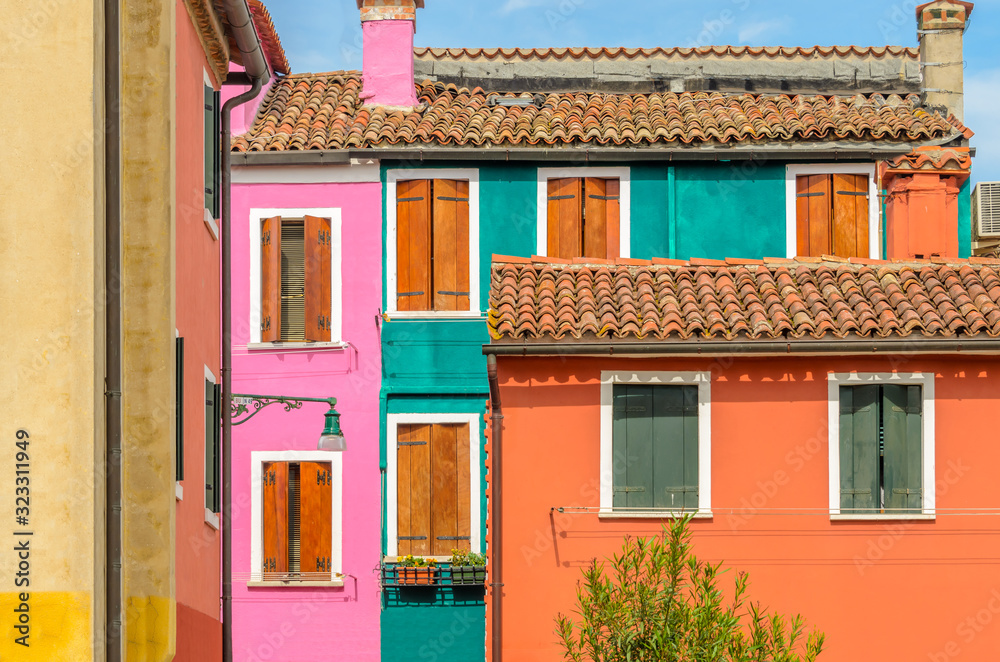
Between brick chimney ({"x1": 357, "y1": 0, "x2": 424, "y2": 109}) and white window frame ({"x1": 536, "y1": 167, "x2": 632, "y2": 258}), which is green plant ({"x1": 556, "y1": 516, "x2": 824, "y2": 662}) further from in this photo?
brick chimney ({"x1": 357, "y1": 0, "x2": 424, "y2": 109})

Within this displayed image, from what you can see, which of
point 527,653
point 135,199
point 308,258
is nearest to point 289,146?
point 308,258

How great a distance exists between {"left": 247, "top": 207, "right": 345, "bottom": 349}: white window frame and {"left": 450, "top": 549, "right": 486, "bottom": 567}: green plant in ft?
9.96

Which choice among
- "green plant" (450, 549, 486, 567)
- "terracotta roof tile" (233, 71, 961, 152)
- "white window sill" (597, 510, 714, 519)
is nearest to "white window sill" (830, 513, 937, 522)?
"white window sill" (597, 510, 714, 519)

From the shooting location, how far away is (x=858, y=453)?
44.2ft

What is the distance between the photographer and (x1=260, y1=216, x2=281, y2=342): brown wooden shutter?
17.9 meters

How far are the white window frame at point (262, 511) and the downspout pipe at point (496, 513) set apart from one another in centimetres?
458

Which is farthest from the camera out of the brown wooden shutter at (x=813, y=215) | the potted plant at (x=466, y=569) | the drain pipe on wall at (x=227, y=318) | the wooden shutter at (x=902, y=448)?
the brown wooden shutter at (x=813, y=215)

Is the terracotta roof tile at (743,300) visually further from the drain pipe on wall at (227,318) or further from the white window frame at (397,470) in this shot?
the white window frame at (397,470)

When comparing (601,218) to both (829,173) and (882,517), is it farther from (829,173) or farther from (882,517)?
(882,517)

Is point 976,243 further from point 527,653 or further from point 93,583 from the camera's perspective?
point 93,583

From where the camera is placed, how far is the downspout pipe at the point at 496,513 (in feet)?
43.1

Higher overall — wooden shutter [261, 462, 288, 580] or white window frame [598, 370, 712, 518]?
white window frame [598, 370, 712, 518]
